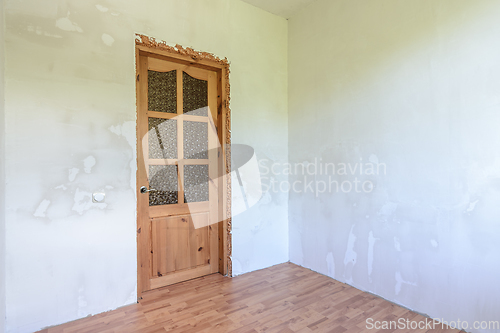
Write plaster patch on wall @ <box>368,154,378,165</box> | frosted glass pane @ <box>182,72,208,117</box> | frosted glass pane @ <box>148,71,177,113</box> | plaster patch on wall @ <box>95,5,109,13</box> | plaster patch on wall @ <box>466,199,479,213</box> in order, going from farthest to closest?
frosted glass pane @ <box>182,72,208,117</box> < frosted glass pane @ <box>148,71,177,113</box> < plaster patch on wall @ <box>368,154,378,165</box> < plaster patch on wall @ <box>95,5,109,13</box> < plaster patch on wall @ <box>466,199,479,213</box>

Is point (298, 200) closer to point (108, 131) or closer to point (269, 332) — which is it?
point (269, 332)

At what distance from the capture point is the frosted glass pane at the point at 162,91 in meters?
2.66

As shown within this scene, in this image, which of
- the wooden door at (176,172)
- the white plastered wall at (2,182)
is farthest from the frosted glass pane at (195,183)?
the white plastered wall at (2,182)

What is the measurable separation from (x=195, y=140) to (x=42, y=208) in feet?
4.55

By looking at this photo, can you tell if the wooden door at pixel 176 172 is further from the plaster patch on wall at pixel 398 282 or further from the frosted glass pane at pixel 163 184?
the plaster patch on wall at pixel 398 282

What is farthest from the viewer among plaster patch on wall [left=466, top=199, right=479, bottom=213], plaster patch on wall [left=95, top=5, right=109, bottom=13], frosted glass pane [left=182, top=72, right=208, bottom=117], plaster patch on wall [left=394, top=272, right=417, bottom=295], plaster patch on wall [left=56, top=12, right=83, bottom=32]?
frosted glass pane [left=182, top=72, right=208, bottom=117]

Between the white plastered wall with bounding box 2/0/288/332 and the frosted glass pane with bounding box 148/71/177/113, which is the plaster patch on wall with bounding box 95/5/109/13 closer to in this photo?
the white plastered wall with bounding box 2/0/288/332

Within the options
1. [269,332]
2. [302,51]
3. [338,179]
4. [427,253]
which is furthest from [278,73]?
[269,332]

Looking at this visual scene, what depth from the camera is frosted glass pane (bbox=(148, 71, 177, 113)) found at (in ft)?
8.73

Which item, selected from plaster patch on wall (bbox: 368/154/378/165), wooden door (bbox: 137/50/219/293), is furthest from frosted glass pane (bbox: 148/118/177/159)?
plaster patch on wall (bbox: 368/154/378/165)

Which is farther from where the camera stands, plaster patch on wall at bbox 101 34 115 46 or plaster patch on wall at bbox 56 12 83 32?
plaster patch on wall at bbox 101 34 115 46

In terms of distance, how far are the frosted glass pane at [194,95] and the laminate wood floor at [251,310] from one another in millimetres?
1725

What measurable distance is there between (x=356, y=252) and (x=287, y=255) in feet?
3.18

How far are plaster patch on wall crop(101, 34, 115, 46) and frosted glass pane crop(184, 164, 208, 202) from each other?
1.23 metres
